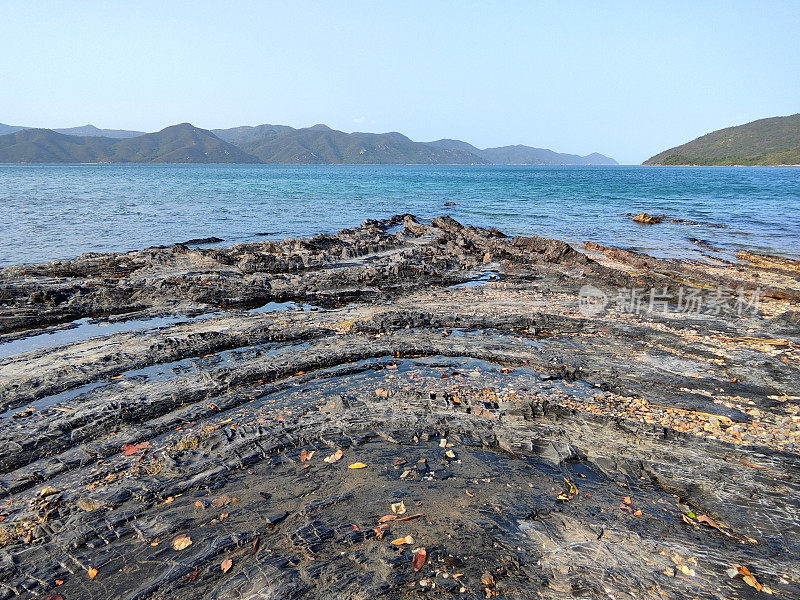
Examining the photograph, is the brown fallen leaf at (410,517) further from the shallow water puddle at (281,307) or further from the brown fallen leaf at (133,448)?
the shallow water puddle at (281,307)

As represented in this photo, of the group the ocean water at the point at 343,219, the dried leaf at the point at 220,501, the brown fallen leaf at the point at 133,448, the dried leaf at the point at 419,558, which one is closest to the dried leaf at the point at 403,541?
the dried leaf at the point at 419,558

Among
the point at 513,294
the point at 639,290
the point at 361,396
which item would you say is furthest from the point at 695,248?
the point at 361,396

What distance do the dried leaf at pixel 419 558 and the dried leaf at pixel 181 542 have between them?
2258 millimetres

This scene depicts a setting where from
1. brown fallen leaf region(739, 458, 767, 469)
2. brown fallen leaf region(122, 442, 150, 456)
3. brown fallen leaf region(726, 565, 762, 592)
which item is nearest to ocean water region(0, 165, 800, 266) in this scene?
brown fallen leaf region(122, 442, 150, 456)

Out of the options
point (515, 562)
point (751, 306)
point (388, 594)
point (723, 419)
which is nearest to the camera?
point (388, 594)

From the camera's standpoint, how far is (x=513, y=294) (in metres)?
14.9

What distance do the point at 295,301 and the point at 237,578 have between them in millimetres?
10238

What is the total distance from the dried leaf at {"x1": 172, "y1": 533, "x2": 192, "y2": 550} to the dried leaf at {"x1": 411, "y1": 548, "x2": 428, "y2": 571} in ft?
7.41

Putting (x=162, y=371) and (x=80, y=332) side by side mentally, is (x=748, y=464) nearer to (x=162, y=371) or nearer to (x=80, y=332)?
(x=162, y=371)

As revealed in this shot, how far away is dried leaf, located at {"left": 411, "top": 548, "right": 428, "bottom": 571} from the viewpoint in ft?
14.3

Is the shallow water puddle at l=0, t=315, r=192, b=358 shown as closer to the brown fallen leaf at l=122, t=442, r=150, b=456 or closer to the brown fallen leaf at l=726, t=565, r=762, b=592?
the brown fallen leaf at l=122, t=442, r=150, b=456

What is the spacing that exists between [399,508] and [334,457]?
4.45 ft

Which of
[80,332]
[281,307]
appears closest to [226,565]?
[80,332]

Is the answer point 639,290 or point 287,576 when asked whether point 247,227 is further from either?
point 287,576
